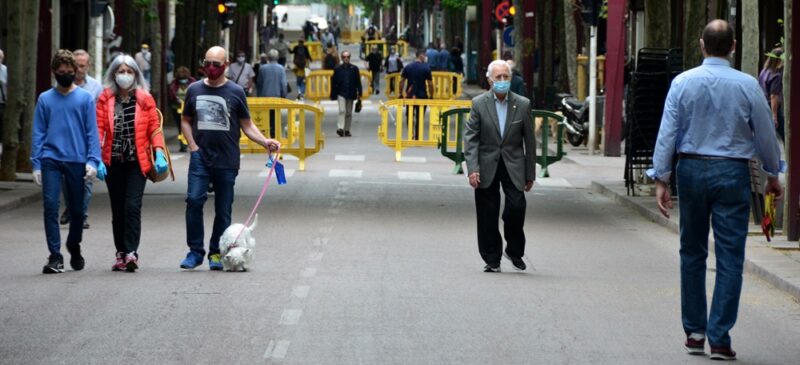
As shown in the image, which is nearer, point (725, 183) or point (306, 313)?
point (725, 183)

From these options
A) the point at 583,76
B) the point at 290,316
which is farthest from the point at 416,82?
the point at 290,316

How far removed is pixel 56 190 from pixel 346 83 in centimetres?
2462

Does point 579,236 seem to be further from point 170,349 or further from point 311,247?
point 170,349

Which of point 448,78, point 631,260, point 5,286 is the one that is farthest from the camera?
point 448,78

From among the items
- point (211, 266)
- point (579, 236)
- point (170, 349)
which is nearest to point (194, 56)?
point (579, 236)

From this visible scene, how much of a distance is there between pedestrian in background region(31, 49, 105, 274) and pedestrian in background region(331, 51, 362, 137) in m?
24.3

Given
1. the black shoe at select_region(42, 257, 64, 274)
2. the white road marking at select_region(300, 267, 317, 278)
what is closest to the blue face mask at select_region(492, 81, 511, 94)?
the white road marking at select_region(300, 267, 317, 278)

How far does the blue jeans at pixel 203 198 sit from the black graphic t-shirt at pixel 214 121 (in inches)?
2.9

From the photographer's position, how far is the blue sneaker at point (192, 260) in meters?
13.6

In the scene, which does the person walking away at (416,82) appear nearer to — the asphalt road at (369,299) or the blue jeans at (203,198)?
the asphalt road at (369,299)

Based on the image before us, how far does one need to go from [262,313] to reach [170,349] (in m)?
1.63

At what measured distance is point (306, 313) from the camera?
11.1 metres

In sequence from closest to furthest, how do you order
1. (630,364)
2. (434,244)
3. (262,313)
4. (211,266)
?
1. (630,364)
2. (262,313)
3. (211,266)
4. (434,244)

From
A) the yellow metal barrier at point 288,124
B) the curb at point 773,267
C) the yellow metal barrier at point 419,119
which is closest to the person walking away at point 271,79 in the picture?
the yellow metal barrier at point 419,119
